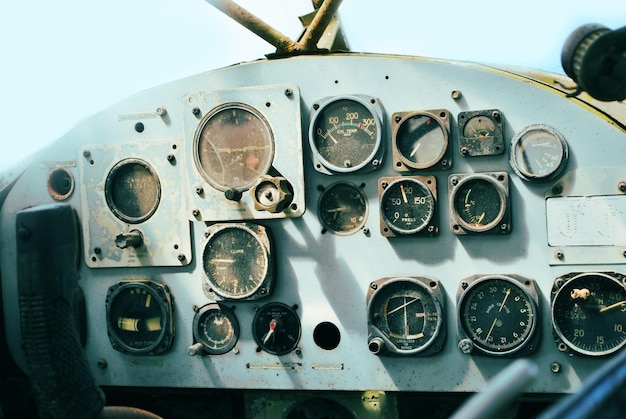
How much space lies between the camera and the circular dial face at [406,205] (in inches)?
118

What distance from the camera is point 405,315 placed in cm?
309

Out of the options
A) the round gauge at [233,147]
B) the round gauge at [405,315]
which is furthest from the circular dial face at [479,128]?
the round gauge at [233,147]

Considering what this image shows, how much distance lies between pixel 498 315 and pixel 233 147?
52.8 inches

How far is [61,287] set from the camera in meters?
2.28

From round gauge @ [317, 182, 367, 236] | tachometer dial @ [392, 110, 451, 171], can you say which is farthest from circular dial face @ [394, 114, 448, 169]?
round gauge @ [317, 182, 367, 236]

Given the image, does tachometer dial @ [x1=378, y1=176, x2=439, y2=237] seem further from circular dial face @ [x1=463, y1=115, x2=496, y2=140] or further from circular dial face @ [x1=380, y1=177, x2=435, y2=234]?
circular dial face @ [x1=463, y1=115, x2=496, y2=140]

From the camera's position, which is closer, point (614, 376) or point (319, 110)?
point (614, 376)

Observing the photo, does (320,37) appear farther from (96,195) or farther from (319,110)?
(96,195)

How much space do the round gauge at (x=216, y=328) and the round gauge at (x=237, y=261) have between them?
0.12 m

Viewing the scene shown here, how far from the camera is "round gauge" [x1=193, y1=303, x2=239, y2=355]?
329cm

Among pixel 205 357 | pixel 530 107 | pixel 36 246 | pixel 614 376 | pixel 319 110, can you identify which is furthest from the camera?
pixel 205 357

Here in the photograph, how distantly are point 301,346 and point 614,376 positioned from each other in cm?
242

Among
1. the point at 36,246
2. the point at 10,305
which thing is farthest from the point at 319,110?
the point at 10,305

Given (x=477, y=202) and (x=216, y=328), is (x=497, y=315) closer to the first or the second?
(x=477, y=202)
